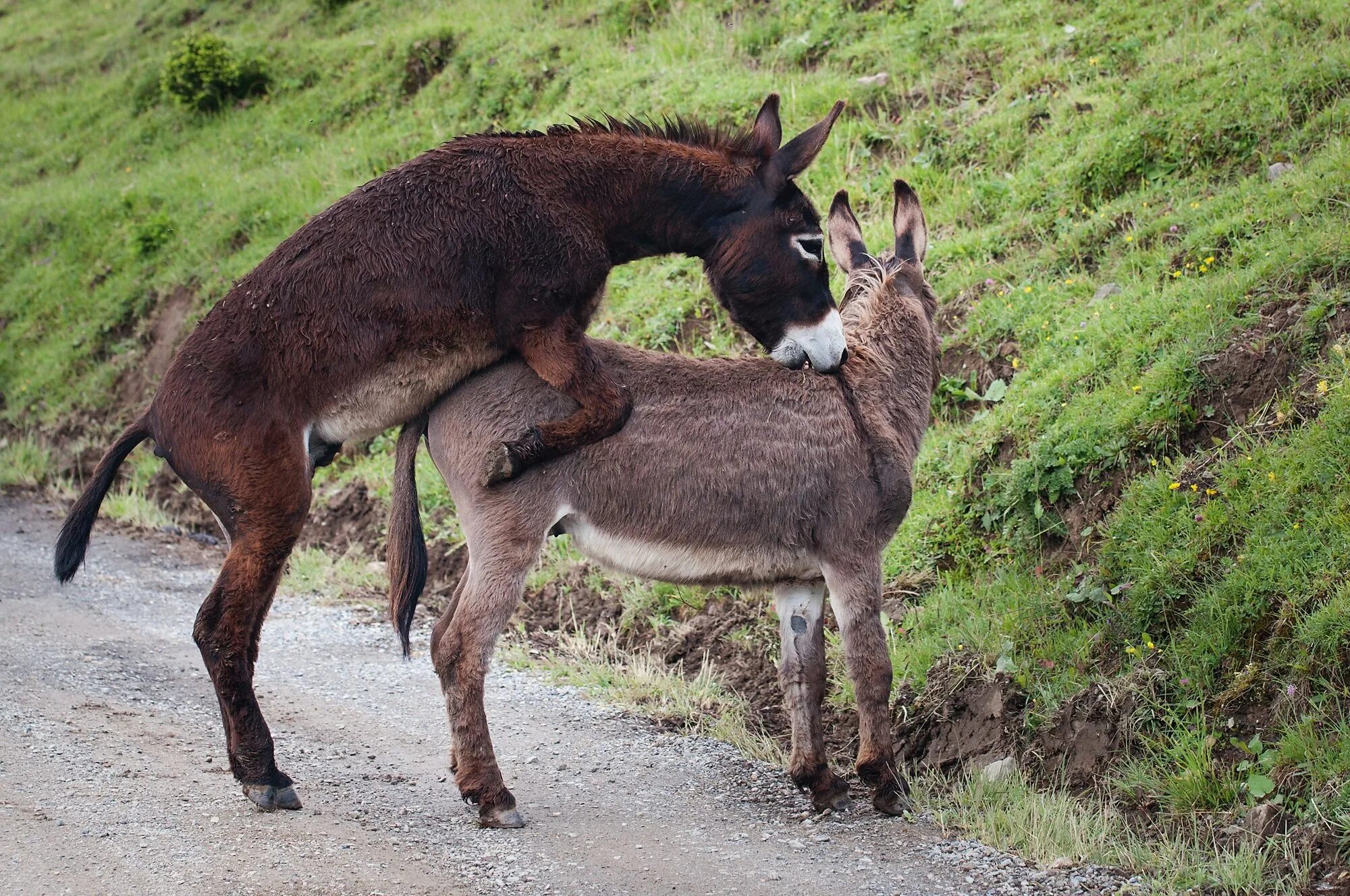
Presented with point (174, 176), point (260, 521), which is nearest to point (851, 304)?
point (260, 521)

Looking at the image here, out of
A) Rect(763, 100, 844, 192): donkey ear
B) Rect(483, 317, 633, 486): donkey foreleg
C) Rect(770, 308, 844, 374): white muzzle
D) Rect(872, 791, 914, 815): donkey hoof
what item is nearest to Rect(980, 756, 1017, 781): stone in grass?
Rect(872, 791, 914, 815): donkey hoof

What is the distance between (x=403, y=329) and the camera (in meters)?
5.14

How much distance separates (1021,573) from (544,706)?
7.78 feet

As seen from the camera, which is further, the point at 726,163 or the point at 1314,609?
the point at 726,163

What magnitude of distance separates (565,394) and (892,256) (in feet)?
6.56

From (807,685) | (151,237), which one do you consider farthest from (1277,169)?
(151,237)

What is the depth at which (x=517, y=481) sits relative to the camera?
5.18m

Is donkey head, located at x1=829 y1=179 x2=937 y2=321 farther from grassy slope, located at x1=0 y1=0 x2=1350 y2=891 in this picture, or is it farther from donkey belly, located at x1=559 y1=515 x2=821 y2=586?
donkey belly, located at x1=559 y1=515 x2=821 y2=586

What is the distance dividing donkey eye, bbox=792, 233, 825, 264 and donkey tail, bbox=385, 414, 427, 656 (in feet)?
5.70

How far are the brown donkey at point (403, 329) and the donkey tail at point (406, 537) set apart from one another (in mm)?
171

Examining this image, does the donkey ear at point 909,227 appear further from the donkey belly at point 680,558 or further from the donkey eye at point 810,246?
the donkey belly at point 680,558

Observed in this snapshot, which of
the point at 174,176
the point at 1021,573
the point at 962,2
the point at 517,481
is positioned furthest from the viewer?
the point at 174,176

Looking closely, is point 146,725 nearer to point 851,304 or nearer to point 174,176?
point 851,304

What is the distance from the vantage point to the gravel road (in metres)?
4.50
